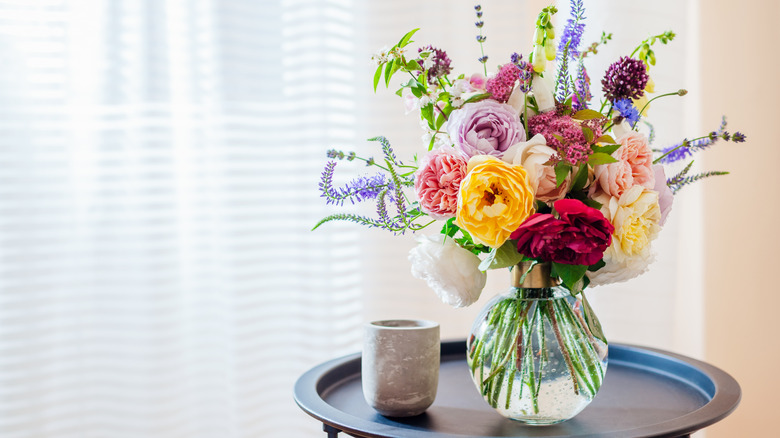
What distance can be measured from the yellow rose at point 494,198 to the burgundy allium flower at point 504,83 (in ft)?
0.33

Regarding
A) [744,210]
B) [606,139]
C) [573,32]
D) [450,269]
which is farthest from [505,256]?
[744,210]

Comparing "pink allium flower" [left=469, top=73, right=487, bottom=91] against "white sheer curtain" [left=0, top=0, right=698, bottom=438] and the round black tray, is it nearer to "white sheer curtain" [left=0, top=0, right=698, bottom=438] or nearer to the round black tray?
the round black tray

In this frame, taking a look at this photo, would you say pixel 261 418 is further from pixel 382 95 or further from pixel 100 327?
pixel 382 95

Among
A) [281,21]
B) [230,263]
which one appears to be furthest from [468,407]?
[281,21]

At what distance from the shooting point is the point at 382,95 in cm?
155

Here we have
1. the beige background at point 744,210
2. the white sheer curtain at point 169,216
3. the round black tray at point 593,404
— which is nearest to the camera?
the round black tray at point 593,404

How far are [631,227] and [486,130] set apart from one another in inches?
7.5

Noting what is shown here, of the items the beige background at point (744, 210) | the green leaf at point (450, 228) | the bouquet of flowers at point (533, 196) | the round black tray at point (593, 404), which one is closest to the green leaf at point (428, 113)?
the bouquet of flowers at point (533, 196)

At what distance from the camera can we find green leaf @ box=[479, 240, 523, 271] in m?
0.75

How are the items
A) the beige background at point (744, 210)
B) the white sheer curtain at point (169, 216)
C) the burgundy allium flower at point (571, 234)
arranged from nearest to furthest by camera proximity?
1. the burgundy allium flower at point (571, 234)
2. the white sheer curtain at point (169, 216)
3. the beige background at point (744, 210)


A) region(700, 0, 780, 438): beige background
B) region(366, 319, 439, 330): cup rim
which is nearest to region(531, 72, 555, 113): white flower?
region(366, 319, 439, 330): cup rim

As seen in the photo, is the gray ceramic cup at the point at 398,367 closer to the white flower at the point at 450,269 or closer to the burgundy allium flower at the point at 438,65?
the white flower at the point at 450,269

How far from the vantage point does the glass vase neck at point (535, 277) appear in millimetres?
796

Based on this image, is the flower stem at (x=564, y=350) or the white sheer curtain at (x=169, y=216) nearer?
the flower stem at (x=564, y=350)
